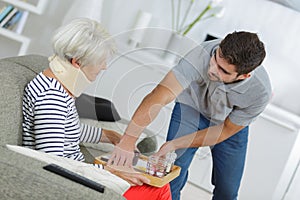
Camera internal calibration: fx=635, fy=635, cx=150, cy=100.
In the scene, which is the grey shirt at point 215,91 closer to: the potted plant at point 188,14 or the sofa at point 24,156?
the sofa at point 24,156

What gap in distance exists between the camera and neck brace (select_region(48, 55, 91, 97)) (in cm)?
205

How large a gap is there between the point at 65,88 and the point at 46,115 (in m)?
0.13

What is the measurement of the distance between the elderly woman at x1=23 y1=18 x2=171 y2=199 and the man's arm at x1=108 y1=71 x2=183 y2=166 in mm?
69

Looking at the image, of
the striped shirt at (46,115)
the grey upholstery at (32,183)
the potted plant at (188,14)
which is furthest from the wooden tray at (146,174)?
the potted plant at (188,14)

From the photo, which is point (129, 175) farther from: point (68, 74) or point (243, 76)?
point (243, 76)

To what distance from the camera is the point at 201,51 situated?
A: 222cm

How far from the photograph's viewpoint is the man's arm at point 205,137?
2186 mm

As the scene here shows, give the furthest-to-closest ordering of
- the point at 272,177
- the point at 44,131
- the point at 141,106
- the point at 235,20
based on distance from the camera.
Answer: the point at 235,20, the point at 272,177, the point at 141,106, the point at 44,131

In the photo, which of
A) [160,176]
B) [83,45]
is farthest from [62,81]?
[160,176]

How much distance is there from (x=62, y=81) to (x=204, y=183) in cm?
204

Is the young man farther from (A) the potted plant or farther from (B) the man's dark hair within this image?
(A) the potted plant

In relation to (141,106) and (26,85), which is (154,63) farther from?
(26,85)

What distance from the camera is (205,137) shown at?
7.78 ft

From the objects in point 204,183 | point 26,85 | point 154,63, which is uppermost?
point 154,63
